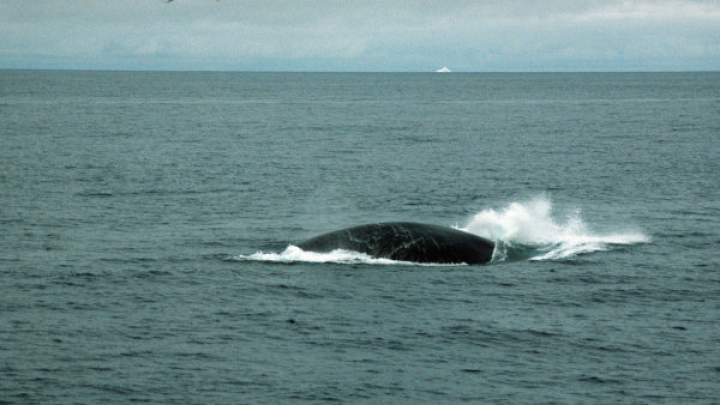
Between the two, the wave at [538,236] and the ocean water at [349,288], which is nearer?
the ocean water at [349,288]

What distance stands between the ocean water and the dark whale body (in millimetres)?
808

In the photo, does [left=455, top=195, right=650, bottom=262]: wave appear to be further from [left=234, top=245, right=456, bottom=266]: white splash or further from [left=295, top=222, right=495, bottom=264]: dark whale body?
[left=234, top=245, right=456, bottom=266]: white splash

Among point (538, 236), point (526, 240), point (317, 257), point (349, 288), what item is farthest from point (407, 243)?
point (538, 236)

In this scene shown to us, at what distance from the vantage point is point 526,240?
1789 inches

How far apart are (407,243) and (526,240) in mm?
8824

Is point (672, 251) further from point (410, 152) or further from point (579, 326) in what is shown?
point (410, 152)

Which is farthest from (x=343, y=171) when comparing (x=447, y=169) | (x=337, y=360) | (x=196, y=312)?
(x=337, y=360)

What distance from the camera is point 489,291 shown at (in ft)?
118

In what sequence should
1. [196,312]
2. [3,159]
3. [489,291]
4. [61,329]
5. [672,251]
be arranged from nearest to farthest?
1. [61,329]
2. [196,312]
3. [489,291]
4. [672,251]
5. [3,159]

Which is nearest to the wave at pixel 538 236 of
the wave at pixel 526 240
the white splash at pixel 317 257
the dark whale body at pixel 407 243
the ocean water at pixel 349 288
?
the wave at pixel 526 240

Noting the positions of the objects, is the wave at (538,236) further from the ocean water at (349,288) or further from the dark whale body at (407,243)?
the dark whale body at (407,243)

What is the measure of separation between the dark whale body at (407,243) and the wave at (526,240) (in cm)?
33

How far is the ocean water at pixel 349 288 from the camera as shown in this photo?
26.7 m

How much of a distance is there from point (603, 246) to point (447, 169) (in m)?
35.9
